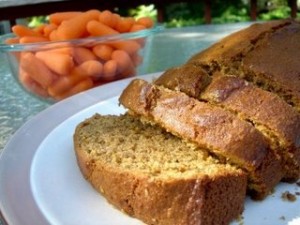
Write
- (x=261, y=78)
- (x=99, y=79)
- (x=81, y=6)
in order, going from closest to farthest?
(x=261, y=78)
(x=99, y=79)
(x=81, y=6)

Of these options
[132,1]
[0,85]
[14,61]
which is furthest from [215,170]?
[132,1]

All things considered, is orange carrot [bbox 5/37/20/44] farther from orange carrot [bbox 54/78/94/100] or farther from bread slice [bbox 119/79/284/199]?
bread slice [bbox 119/79/284/199]

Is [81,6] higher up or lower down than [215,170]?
lower down

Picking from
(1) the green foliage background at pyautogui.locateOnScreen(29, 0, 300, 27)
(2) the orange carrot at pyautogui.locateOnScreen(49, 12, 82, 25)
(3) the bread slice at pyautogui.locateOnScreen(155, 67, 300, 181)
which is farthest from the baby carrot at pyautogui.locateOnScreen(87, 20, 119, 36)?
(1) the green foliage background at pyautogui.locateOnScreen(29, 0, 300, 27)

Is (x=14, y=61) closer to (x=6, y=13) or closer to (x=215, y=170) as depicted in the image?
(x=215, y=170)

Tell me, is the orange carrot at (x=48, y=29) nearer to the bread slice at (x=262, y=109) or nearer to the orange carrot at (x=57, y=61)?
the orange carrot at (x=57, y=61)

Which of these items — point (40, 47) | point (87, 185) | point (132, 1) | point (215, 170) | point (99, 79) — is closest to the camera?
point (215, 170)

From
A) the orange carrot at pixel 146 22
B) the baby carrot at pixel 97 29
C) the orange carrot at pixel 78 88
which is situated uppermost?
the baby carrot at pixel 97 29

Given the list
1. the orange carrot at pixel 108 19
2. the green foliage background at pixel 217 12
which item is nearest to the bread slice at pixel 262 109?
the orange carrot at pixel 108 19
